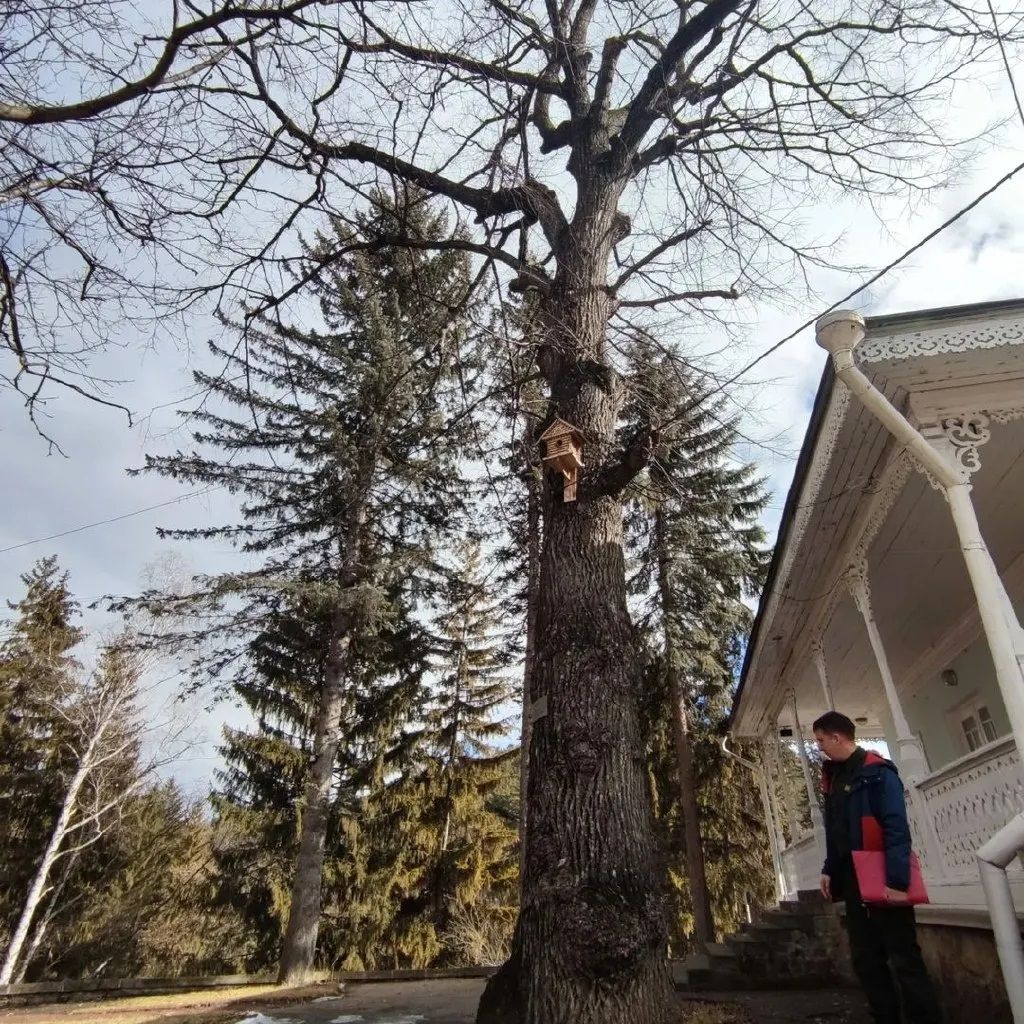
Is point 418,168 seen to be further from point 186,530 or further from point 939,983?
point 186,530

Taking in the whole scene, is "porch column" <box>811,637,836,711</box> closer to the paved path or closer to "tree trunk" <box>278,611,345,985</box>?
the paved path

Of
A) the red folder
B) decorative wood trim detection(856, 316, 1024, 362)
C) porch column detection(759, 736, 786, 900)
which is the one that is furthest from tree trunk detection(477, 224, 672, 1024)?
porch column detection(759, 736, 786, 900)

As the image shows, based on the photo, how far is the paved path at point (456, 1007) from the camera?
5008mm

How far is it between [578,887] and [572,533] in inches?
75.2

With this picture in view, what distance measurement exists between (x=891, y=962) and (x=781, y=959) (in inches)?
192

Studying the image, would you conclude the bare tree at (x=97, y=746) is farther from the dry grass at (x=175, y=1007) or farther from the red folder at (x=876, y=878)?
the red folder at (x=876, y=878)

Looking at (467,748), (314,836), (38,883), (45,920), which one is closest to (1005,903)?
(314,836)

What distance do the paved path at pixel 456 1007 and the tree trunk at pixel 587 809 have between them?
1.85 meters

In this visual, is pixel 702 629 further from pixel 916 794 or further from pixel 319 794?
pixel 916 794

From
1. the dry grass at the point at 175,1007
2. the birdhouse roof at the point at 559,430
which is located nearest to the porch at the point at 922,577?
the birdhouse roof at the point at 559,430

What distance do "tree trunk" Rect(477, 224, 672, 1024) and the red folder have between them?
2.88 feet

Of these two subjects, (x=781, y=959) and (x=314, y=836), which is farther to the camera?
(x=314, y=836)

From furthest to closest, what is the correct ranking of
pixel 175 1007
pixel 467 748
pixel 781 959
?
pixel 467 748
pixel 175 1007
pixel 781 959

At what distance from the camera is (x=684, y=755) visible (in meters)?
14.3
